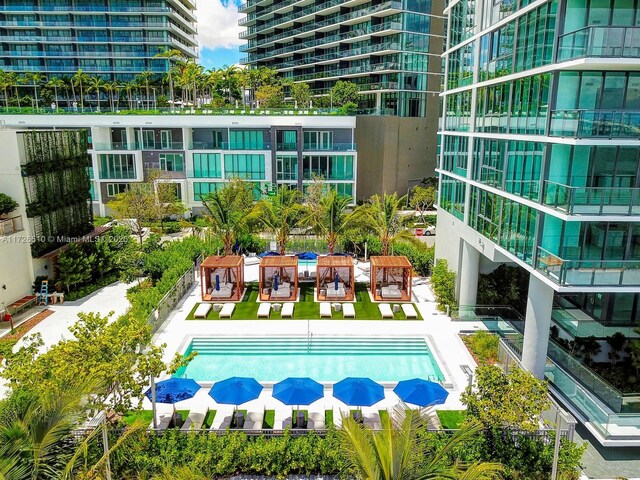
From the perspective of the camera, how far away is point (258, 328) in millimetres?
22422

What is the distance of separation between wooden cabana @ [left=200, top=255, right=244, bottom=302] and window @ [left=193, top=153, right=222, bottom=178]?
739 inches

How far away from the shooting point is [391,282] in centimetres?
2775

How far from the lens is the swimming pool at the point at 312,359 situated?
18844 mm

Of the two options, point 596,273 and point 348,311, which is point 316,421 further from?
point 596,273

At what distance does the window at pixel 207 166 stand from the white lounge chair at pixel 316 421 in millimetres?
31665

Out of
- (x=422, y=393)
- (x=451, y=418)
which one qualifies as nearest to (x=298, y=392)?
(x=422, y=393)

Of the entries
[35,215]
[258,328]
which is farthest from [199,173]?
[258,328]

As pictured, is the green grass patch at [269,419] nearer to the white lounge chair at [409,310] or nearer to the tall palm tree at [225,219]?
the white lounge chair at [409,310]

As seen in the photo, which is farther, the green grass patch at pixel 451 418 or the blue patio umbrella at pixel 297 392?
the green grass patch at pixel 451 418

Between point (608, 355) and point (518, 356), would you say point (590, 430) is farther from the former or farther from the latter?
point (608, 355)

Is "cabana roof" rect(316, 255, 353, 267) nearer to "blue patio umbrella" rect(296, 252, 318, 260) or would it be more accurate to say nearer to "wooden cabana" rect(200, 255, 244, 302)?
"blue patio umbrella" rect(296, 252, 318, 260)

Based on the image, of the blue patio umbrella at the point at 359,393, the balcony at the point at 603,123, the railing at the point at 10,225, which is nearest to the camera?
the balcony at the point at 603,123

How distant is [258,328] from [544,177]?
13.5 metres

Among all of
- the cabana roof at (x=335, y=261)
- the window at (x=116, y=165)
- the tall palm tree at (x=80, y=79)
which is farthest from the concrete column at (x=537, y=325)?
the tall palm tree at (x=80, y=79)
